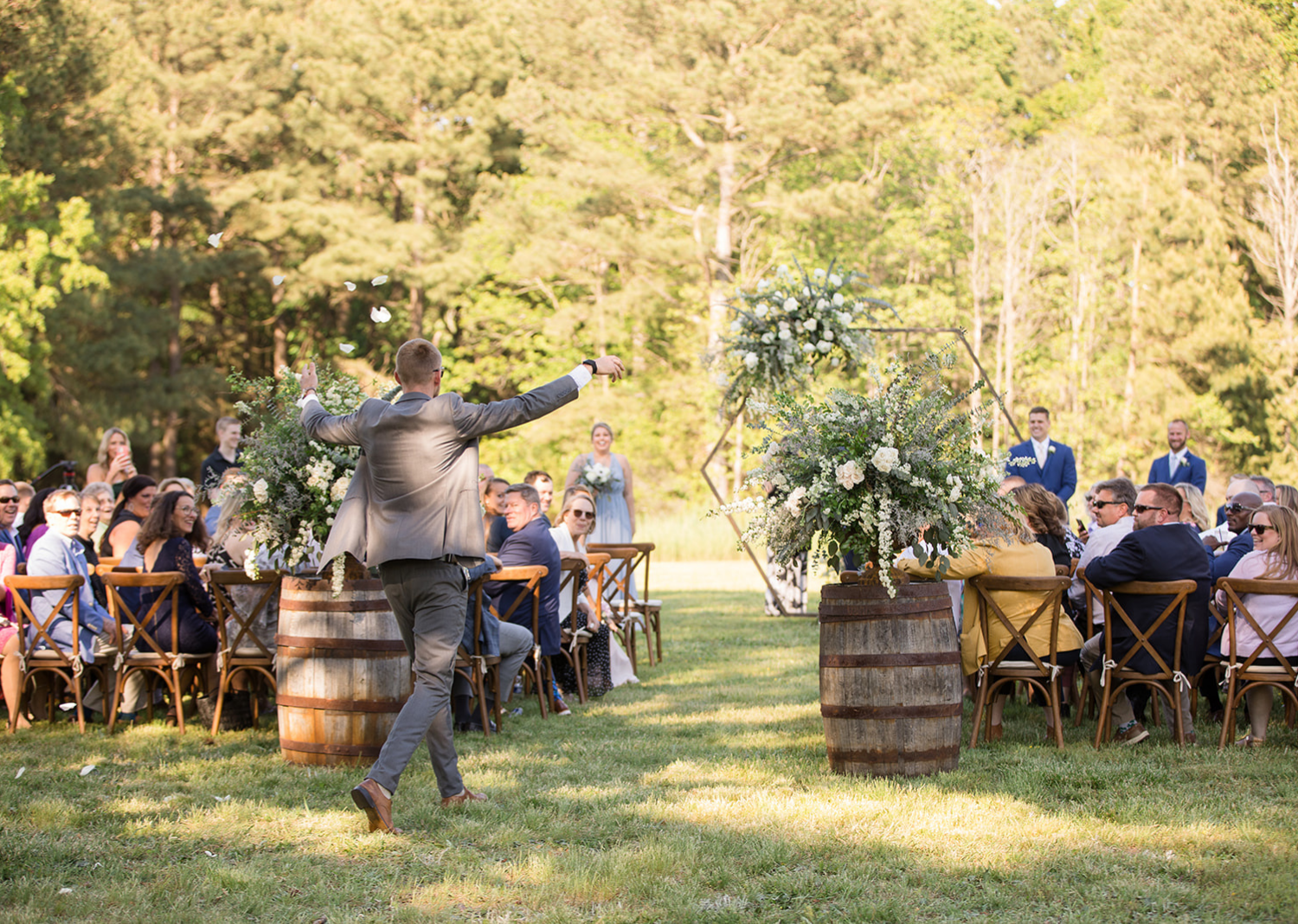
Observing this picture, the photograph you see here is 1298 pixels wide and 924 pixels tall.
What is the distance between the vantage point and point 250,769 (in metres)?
6.37

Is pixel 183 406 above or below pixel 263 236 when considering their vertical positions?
below

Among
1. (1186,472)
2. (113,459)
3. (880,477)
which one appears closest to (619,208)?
(1186,472)

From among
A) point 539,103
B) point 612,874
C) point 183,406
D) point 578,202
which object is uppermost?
point 539,103

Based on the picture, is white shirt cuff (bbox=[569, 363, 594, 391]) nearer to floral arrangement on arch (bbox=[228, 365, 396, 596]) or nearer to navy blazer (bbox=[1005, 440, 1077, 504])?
floral arrangement on arch (bbox=[228, 365, 396, 596])

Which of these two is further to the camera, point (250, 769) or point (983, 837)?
point (250, 769)

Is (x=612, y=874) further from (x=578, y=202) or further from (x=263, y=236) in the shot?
(x=263, y=236)

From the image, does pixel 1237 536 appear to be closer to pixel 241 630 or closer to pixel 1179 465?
pixel 1179 465

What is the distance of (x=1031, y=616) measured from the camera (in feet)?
21.7

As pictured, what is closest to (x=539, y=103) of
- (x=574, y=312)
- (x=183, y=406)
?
(x=574, y=312)

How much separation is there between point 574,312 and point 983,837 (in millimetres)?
29372

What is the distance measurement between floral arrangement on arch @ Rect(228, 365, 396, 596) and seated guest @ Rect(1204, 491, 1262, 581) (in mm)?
5120

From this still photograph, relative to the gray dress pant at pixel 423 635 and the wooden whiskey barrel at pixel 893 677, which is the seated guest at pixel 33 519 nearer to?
the gray dress pant at pixel 423 635

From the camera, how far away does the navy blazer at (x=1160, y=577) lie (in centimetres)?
662

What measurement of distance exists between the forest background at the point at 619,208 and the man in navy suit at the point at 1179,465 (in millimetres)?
15800
